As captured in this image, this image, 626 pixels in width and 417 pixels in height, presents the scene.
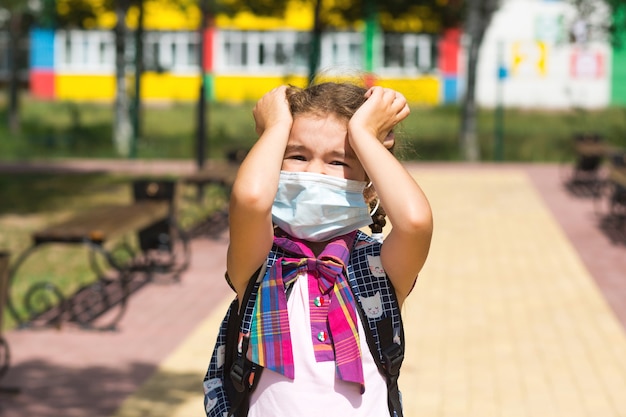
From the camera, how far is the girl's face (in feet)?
8.57

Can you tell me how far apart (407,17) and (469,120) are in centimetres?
290

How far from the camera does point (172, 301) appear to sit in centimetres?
924

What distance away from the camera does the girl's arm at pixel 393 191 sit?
251 cm

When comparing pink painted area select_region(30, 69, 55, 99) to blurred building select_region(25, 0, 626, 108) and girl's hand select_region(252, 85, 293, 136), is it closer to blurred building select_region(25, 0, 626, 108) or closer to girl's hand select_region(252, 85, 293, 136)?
blurred building select_region(25, 0, 626, 108)

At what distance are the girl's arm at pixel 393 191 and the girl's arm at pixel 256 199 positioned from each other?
0.54 feet

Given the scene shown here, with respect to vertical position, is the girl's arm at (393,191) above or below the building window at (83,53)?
below

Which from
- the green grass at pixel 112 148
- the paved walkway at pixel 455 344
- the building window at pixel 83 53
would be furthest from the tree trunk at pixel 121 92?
the building window at pixel 83 53

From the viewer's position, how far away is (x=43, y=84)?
4684 centimetres

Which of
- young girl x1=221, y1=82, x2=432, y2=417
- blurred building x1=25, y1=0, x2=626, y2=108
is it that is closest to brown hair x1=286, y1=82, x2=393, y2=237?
young girl x1=221, y1=82, x2=432, y2=417

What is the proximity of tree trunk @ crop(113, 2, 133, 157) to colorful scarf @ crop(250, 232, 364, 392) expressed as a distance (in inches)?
886

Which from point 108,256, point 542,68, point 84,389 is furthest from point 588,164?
point 542,68

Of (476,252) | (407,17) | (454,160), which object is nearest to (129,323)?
(476,252)

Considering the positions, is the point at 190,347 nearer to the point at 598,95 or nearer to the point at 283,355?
the point at 283,355

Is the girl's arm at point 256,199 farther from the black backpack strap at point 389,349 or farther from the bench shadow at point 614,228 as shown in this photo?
the bench shadow at point 614,228
